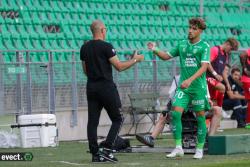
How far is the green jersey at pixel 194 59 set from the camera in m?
12.4

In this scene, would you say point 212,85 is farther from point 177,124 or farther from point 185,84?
point 185,84

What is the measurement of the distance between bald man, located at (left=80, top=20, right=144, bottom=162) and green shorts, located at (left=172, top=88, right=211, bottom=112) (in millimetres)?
854

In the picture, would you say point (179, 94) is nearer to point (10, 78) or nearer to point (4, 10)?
point (10, 78)

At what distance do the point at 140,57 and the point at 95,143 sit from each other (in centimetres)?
131

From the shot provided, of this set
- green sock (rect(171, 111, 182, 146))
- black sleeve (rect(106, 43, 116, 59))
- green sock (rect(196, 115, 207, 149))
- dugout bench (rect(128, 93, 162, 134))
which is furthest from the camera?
dugout bench (rect(128, 93, 162, 134))

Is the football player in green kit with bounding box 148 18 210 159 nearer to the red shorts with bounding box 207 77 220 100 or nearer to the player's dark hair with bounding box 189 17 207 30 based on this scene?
the player's dark hair with bounding box 189 17 207 30

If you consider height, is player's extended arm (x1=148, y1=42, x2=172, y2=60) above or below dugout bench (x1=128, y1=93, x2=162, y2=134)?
above

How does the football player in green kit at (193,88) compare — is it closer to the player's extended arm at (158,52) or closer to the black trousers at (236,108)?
the player's extended arm at (158,52)

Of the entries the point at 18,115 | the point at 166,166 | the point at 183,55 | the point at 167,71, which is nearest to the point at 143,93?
the point at 167,71

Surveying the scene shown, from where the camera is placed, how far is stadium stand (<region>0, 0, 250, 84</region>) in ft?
69.4

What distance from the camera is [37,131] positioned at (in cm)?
1625

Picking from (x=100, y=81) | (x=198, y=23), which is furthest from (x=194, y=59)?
(x=100, y=81)

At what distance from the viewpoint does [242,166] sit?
1088 cm

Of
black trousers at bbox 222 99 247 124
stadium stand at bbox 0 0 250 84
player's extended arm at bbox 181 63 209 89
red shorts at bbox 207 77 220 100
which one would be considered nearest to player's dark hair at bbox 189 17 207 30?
player's extended arm at bbox 181 63 209 89
